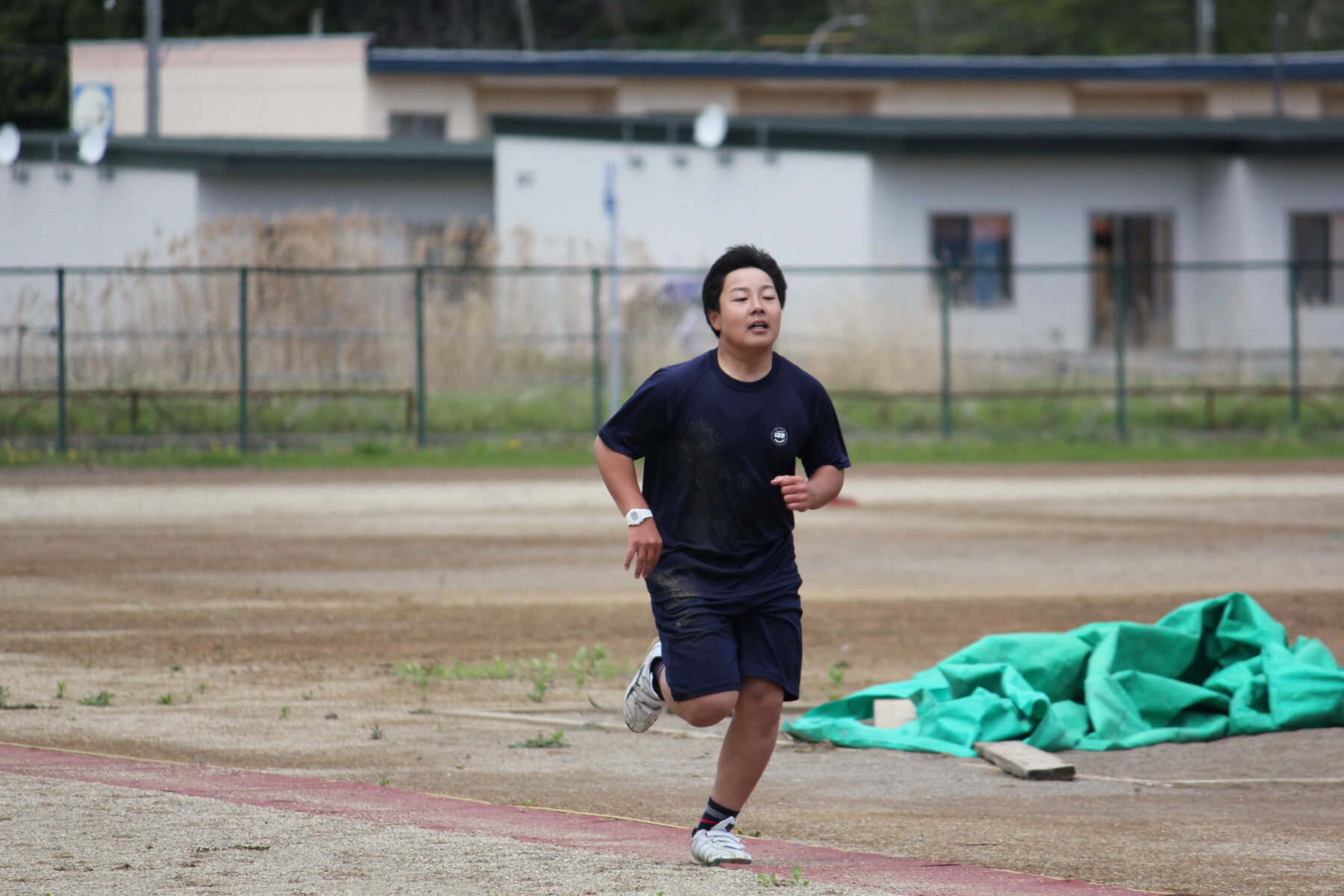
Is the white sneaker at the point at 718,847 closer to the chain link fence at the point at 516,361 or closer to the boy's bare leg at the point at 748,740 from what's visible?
the boy's bare leg at the point at 748,740

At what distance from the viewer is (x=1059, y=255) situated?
1183 inches

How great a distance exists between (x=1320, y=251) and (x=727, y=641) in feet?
92.9

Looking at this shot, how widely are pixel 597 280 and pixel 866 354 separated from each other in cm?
435

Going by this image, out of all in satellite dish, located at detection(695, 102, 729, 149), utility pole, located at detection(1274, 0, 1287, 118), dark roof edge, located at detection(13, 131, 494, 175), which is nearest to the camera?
satellite dish, located at detection(695, 102, 729, 149)

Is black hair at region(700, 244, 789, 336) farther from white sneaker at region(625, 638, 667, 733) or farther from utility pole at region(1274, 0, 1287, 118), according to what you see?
utility pole at region(1274, 0, 1287, 118)

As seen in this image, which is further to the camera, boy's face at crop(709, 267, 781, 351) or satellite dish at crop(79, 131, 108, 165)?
satellite dish at crop(79, 131, 108, 165)

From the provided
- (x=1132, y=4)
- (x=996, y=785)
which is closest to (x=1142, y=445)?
(x=996, y=785)

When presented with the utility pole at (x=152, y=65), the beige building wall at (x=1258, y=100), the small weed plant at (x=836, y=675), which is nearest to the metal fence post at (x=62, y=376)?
the small weed plant at (x=836, y=675)

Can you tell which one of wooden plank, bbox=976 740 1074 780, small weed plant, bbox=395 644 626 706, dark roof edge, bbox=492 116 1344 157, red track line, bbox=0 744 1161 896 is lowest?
wooden plank, bbox=976 740 1074 780

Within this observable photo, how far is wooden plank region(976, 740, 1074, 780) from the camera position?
692 cm

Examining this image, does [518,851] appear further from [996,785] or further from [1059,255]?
[1059,255]

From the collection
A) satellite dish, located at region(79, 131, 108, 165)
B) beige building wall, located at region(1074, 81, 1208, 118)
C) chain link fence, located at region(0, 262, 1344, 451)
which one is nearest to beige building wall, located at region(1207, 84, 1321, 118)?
beige building wall, located at region(1074, 81, 1208, 118)

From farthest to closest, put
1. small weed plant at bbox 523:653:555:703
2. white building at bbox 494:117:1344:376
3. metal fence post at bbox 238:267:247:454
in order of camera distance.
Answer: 1. white building at bbox 494:117:1344:376
2. metal fence post at bbox 238:267:247:454
3. small weed plant at bbox 523:653:555:703

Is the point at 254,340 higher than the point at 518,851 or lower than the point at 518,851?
higher
